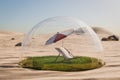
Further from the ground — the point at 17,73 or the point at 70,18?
the point at 70,18

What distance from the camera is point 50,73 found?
1195cm

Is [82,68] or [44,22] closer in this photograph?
[82,68]

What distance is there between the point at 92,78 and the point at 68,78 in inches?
36.3

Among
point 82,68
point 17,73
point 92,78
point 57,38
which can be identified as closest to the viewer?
point 92,78

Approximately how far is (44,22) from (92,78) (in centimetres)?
550

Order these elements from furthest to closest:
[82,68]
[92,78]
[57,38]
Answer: [57,38], [82,68], [92,78]

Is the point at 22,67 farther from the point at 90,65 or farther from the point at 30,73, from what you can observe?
the point at 90,65

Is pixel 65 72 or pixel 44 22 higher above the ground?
pixel 44 22

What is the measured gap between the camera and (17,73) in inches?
464

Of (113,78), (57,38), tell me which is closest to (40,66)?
(57,38)

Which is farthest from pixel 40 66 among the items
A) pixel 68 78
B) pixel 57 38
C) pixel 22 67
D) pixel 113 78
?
pixel 113 78

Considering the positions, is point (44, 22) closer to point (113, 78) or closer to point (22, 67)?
point (22, 67)

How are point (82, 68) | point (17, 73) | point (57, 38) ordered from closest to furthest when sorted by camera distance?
1. point (17, 73)
2. point (82, 68)
3. point (57, 38)

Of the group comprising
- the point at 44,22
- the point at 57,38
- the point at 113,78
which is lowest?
the point at 113,78
